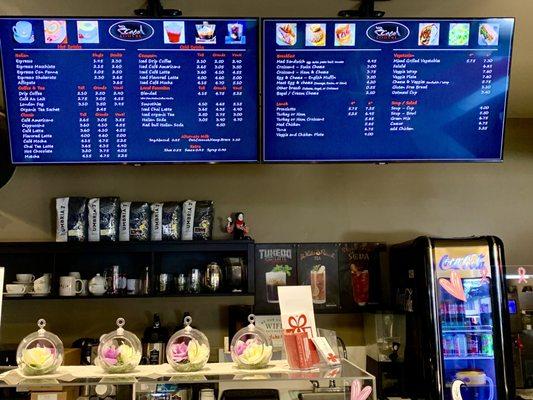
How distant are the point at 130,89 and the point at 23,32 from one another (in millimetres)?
601

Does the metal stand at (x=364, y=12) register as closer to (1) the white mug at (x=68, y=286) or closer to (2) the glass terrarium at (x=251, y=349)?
(2) the glass terrarium at (x=251, y=349)

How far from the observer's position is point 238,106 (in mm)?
3178

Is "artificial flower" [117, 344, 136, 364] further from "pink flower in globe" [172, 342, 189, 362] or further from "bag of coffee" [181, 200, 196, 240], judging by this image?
"bag of coffee" [181, 200, 196, 240]

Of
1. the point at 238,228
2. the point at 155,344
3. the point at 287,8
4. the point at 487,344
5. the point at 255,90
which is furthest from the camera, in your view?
the point at 238,228

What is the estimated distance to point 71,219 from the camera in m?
3.94

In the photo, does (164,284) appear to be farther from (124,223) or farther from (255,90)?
(255,90)

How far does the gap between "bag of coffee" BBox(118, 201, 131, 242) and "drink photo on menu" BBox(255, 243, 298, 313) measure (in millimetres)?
890

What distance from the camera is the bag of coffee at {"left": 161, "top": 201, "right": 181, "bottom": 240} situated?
12.8 feet

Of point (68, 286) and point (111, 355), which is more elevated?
point (111, 355)

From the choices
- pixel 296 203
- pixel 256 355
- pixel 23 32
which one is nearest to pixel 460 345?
pixel 296 203

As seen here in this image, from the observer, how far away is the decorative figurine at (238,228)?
4.06 metres

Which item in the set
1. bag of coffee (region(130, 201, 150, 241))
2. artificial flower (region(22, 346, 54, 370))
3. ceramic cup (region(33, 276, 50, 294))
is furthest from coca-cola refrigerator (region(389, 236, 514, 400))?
ceramic cup (region(33, 276, 50, 294))

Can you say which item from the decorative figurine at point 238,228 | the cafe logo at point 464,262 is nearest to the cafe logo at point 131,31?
the decorative figurine at point 238,228

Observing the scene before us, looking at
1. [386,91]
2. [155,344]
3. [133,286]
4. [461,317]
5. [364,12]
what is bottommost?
[155,344]
